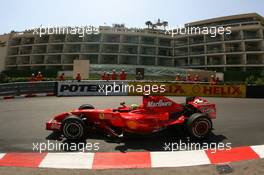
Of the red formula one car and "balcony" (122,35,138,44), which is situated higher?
"balcony" (122,35,138,44)

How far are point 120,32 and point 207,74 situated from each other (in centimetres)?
2885

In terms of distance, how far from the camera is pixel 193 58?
214 feet

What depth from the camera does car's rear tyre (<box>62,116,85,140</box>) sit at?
7.20m

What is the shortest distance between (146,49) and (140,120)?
196 feet

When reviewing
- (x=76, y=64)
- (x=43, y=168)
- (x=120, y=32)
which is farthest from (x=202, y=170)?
(x=120, y=32)

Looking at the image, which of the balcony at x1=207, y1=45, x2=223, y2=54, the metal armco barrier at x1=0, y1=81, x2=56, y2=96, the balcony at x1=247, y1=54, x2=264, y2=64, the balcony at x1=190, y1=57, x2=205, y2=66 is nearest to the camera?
the metal armco barrier at x1=0, y1=81, x2=56, y2=96

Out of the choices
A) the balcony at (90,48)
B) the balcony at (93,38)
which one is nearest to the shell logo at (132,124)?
the balcony at (90,48)

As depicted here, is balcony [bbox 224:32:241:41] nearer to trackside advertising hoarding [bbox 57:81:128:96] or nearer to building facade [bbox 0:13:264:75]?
building facade [bbox 0:13:264:75]

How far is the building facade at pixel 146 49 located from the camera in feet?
194

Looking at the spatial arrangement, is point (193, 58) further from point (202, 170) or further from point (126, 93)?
point (202, 170)

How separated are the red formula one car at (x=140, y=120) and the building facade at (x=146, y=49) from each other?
51.4 m

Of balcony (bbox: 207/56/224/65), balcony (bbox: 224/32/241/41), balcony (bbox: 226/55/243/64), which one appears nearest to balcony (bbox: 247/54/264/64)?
balcony (bbox: 226/55/243/64)

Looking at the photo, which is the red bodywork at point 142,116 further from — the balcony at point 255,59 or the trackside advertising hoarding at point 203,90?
the balcony at point 255,59

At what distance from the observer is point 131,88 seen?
2080cm
